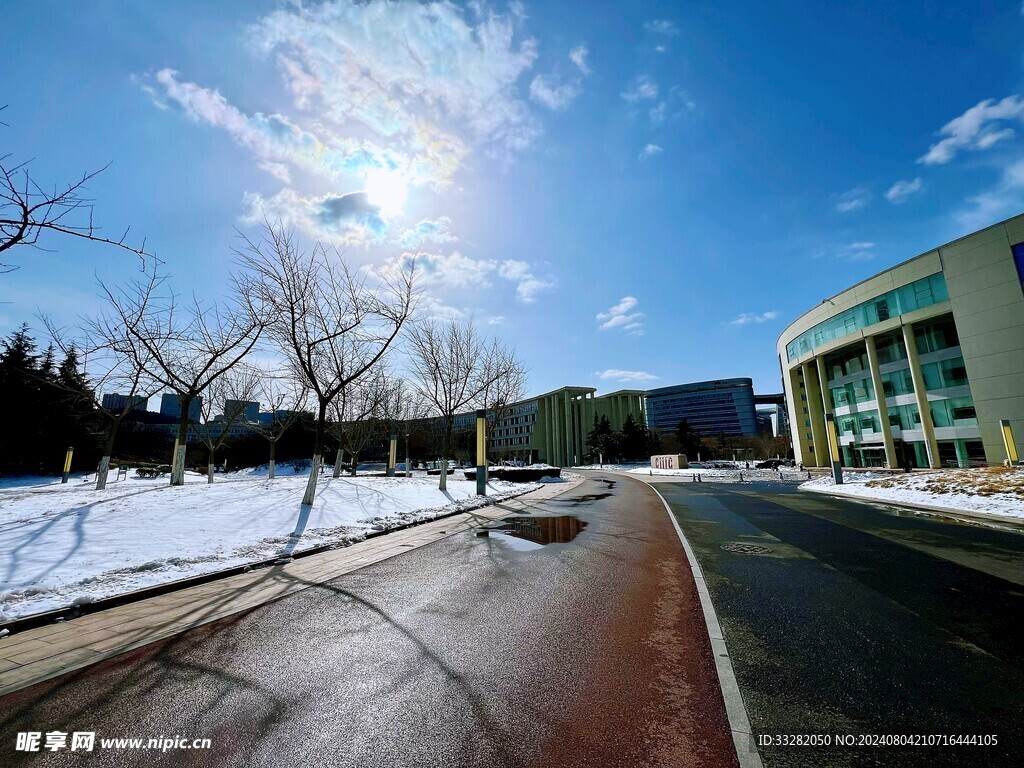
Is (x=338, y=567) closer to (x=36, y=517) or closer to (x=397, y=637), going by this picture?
(x=397, y=637)

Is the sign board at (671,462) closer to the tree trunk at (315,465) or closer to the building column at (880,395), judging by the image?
the building column at (880,395)

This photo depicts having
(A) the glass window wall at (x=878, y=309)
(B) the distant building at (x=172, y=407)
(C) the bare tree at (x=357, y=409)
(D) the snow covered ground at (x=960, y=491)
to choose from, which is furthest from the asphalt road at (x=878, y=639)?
(A) the glass window wall at (x=878, y=309)

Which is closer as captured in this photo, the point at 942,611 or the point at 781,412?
the point at 942,611

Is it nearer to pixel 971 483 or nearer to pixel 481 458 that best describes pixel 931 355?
pixel 971 483

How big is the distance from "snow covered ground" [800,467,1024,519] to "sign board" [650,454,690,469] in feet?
98.2

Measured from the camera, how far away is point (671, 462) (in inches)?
2053

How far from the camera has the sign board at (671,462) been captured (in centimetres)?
5122

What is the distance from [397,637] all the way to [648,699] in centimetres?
250

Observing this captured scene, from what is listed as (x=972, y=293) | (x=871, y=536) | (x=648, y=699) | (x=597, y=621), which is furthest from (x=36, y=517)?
(x=972, y=293)

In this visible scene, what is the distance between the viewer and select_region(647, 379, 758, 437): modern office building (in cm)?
14938

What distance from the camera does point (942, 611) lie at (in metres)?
5.05

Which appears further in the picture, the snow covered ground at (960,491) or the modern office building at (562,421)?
the modern office building at (562,421)

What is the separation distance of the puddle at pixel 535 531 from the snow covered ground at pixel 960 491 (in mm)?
11828

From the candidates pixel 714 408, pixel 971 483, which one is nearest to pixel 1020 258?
pixel 971 483
